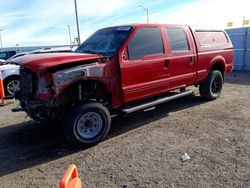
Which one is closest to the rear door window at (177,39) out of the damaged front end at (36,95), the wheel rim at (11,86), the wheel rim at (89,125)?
the wheel rim at (89,125)

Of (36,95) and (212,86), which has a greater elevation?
(36,95)

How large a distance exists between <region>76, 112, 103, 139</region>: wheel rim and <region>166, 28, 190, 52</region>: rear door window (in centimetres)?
242

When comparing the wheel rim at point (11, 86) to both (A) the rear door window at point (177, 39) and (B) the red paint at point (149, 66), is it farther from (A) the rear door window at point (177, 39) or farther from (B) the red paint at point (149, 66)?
(A) the rear door window at point (177, 39)

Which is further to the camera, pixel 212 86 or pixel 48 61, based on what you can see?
pixel 212 86

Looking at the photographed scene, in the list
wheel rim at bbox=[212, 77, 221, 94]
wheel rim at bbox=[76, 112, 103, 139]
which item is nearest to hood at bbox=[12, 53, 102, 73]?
wheel rim at bbox=[76, 112, 103, 139]

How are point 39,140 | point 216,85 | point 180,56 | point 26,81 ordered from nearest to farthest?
1. point 26,81
2. point 39,140
3. point 180,56
4. point 216,85

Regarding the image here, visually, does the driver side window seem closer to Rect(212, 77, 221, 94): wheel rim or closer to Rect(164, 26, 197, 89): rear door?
Rect(164, 26, 197, 89): rear door

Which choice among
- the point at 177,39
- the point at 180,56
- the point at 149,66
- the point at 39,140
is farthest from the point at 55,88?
the point at 177,39

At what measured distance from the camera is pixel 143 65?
17.2ft

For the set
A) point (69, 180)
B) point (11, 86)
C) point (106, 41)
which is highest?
point (106, 41)

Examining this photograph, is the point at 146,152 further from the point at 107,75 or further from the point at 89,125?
the point at 107,75

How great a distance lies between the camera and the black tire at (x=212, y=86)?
7.11 metres

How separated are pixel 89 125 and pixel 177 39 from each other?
9.63ft

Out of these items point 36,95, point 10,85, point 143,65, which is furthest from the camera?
point 10,85
